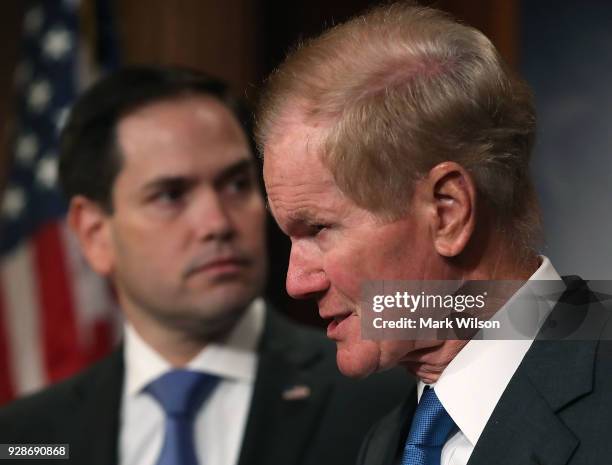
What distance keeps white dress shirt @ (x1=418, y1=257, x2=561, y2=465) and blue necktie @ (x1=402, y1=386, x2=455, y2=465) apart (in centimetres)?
3

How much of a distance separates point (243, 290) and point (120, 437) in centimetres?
49

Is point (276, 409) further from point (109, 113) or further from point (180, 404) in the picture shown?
point (109, 113)

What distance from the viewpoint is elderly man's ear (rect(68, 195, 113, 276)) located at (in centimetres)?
280

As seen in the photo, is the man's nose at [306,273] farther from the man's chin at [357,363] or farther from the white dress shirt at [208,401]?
the white dress shirt at [208,401]

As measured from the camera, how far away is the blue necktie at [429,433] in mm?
1552

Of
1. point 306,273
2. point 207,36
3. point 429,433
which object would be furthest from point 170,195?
point 207,36

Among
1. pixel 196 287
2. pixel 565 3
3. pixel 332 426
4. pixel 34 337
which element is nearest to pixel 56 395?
pixel 196 287

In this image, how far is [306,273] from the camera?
1.57 m

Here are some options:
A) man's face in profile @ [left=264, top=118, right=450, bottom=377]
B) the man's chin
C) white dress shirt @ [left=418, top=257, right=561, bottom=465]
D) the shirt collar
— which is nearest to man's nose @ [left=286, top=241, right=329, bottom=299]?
man's face in profile @ [left=264, top=118, right=450, bottom=377]

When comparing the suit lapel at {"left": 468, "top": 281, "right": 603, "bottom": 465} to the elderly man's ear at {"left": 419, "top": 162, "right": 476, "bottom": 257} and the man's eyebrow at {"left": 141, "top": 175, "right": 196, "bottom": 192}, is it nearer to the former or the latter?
the elderly man's ear at {"left": 419, "top": 162, "right": 476, "bottom": 257}

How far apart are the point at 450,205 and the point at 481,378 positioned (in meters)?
0.27

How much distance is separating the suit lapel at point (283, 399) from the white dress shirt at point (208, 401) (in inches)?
1.5

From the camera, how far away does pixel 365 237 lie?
149 centimetres

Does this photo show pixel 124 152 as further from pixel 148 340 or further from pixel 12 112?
pixel 12 112
